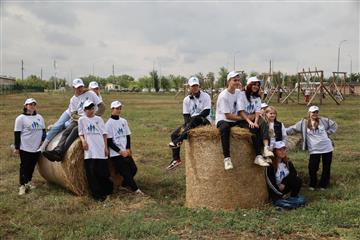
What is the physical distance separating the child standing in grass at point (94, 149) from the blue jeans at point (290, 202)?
2.93 meters

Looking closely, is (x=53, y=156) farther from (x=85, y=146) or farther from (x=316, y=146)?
(x=316, y=146)

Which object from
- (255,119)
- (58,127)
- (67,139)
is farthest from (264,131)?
(58,127)

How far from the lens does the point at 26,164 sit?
29.5ft

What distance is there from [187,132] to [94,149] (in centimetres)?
173

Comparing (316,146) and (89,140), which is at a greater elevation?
(89,140)

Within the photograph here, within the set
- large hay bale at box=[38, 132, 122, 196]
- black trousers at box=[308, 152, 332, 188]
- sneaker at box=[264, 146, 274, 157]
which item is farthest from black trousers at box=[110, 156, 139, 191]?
black trousers at box=[308, 152, 332, 188]

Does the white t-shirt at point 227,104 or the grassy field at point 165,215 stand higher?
the white t-shirt at point 227,104

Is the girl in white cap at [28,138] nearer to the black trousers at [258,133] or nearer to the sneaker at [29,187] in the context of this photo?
the sneaker at [29,187]

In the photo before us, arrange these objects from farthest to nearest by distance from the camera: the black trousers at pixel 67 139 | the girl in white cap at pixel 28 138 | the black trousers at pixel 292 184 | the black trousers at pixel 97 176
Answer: the girl in white cap at pixel 28 138 → the black trousers at pixel 67 139 → the black trousers at pixel 97 176 → the black trousers at pixel 292 184

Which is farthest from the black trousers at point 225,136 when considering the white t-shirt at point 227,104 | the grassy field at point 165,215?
the grassy field at point 165,215

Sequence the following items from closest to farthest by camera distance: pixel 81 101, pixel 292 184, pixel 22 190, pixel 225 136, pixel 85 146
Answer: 1. pixel 225 136
2. pixel 292 184
3. pixel 85 146
4. pixel 22 190
5. pixel 81 101

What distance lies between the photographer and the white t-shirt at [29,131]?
8.82 metres

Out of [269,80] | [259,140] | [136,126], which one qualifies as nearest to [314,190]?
[259,140]

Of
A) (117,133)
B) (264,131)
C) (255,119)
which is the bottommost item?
(117,133)
